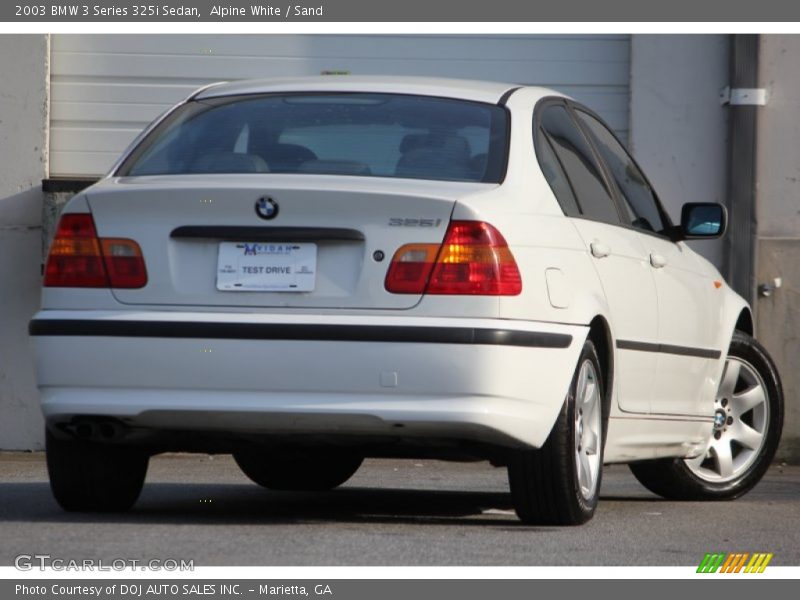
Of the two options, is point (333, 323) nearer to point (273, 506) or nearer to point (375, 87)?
point (375, 87)

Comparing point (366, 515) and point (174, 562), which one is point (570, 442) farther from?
point (174, 562)

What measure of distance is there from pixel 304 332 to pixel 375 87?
1330 mm

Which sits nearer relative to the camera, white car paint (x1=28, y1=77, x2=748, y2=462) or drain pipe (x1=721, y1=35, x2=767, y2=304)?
Result: white car paint (x1=28, y1=77, x2=748, y2=462)

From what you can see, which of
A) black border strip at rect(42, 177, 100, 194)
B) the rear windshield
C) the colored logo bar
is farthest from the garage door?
the colored logo bar

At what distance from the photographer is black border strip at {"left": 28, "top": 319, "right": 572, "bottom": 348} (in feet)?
18.9

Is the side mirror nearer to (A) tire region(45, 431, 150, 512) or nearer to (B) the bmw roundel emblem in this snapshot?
(B) the bmw roundel emblem

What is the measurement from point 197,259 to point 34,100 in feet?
21.2

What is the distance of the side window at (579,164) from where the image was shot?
6.77m

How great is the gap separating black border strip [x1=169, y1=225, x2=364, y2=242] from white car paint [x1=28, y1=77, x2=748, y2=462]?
0.10 feet

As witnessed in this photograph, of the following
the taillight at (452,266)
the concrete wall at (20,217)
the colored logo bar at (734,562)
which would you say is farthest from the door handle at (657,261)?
the concrete wall at (20,217)

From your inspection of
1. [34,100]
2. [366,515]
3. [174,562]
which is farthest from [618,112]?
[174,562]

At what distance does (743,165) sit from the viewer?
11922mm

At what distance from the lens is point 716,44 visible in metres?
12.1

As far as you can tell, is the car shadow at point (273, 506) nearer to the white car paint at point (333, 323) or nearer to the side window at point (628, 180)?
the white car paint at point (333, 323)
